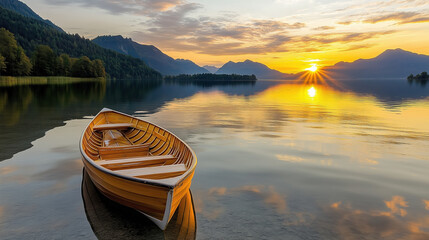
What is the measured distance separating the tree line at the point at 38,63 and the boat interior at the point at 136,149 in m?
84.7

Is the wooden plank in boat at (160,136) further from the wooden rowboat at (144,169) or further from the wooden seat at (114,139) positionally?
the wooden seat at (114,139)

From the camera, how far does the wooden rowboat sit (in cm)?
680

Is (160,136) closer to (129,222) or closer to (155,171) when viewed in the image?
(155,171)

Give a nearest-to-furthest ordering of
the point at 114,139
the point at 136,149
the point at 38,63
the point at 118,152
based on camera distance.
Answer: the point at 118,152, the point at 136,149, the point at 114,139, the point at 38,63

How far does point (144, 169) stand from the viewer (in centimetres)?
886

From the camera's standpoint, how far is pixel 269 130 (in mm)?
21719

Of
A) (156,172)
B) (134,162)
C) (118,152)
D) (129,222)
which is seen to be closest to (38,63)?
(118,152)

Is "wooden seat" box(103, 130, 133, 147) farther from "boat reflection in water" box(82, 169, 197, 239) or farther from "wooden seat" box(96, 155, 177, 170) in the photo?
"boat reflection in water" box(82, 169, 197, 239)

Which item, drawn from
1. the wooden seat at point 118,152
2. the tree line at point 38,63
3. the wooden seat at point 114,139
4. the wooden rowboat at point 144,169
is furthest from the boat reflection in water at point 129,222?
the tree line at point 38,63

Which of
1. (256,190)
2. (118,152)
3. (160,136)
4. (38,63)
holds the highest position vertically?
(38,63)

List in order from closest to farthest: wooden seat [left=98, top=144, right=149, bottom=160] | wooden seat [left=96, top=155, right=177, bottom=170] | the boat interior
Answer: the boat interior → wooden seat [left=96, top=155, right=177, bottom=170] → wooden seat [left=98, top=144, right=149, bottom=160]

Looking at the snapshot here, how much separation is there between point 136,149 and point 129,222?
522 cm

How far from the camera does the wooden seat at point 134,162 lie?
372 inches

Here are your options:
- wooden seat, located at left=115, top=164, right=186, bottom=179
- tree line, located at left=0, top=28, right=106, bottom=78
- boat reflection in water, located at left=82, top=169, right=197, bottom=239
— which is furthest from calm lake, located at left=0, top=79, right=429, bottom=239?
tree line, located at left=0, top=28, right=106, bottom=78
